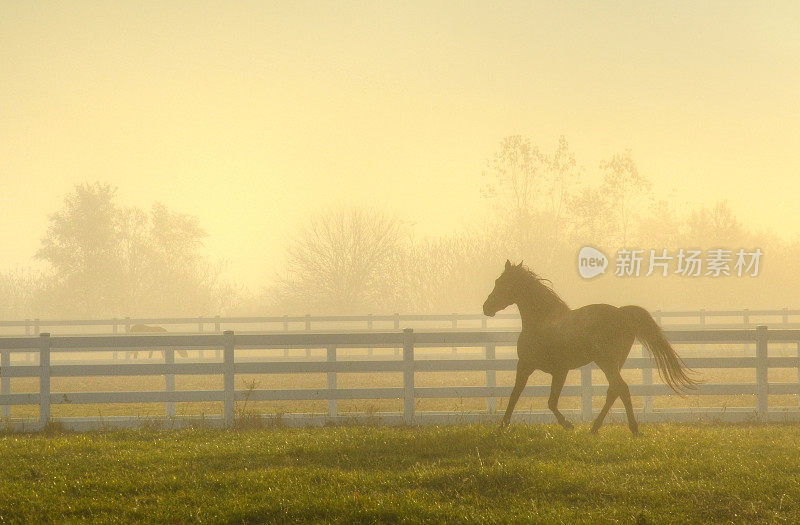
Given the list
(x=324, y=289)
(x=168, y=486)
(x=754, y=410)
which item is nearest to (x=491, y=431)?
(x=168, y=486)

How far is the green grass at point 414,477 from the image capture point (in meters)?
7.89

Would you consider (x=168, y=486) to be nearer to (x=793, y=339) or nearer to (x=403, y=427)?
(x=403, y=427)

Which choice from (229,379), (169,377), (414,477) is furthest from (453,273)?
(414,477)

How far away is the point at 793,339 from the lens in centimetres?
1400

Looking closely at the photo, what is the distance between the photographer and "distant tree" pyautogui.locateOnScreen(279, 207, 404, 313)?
46888 mm

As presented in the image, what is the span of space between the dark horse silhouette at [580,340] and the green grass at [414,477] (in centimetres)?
61

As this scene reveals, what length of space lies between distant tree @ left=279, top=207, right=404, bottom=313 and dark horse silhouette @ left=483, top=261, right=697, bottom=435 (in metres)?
34.9

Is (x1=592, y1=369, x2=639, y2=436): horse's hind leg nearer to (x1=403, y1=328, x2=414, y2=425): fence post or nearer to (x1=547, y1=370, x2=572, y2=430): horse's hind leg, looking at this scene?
(x1=547, y1=370, x2=572, y2=430): horse's hind leg

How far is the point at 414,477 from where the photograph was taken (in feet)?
29.4

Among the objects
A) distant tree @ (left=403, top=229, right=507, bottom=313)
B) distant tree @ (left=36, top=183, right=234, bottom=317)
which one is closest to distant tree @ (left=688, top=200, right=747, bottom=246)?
distant tree @ (left=403, top=229, right=507, bottom=313)

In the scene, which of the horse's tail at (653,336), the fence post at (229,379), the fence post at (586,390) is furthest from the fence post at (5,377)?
the horse's tail at (653,336)

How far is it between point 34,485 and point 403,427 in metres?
5.44

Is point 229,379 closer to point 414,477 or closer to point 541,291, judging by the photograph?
point 541,291

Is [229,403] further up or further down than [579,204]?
further down
